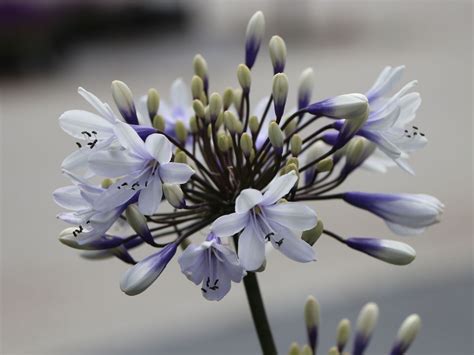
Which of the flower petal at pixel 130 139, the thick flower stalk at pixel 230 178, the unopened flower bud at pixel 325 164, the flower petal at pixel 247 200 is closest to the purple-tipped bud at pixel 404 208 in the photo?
the thick flower stalk at pixel 230 178

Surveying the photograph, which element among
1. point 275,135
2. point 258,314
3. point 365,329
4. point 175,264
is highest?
point 275,135

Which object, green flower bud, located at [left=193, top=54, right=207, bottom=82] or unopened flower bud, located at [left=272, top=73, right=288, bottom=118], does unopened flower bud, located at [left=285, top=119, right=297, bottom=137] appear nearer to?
unopened flower bud, located at [left=272, top=73, right=288, bottom=118]

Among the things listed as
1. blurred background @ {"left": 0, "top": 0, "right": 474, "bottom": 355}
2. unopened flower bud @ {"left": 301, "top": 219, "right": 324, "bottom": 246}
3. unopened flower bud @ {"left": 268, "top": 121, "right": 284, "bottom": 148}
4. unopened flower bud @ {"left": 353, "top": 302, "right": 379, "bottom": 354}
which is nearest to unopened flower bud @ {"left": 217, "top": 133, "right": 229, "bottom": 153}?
unopened flower bud @ {"left": 268, "top": 121, "right": 284, "bottom": 148}

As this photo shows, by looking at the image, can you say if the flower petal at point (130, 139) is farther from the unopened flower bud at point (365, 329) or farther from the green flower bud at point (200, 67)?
the unopened flower bud at point (365, 329)

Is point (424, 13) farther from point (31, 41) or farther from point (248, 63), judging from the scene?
point (248, 63)

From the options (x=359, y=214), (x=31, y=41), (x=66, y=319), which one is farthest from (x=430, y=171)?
(x=31, y=41)

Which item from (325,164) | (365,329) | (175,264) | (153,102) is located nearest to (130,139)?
(153,102)

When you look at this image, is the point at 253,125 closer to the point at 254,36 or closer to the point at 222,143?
the point at 222,143
